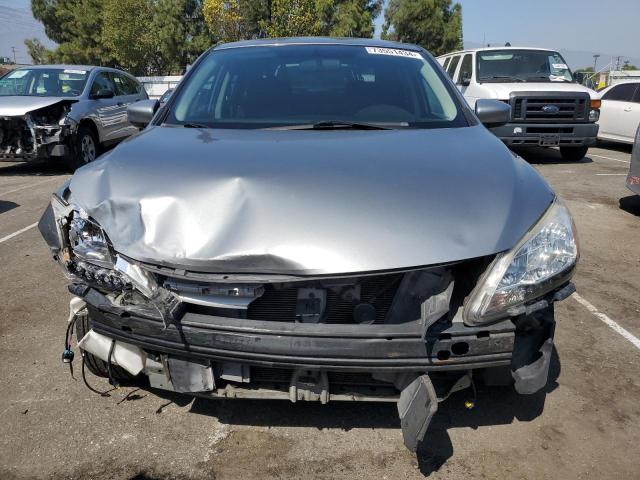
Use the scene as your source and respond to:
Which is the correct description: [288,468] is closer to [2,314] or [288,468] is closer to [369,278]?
[369,278]

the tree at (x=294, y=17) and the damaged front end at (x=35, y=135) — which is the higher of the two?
the tree at (x=294, y=17)

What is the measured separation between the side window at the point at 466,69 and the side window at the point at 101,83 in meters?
6.75

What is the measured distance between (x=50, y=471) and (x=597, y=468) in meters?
2.21

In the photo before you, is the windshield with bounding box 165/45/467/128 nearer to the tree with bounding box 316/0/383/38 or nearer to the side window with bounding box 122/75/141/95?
the side window with bounding box 122/75/141/95

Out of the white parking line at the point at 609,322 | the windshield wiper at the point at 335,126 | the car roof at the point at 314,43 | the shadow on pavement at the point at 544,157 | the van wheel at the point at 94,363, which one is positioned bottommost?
the shadow on pavement at the point at 544,157

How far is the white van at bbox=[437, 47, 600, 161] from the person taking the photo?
9.11 metres

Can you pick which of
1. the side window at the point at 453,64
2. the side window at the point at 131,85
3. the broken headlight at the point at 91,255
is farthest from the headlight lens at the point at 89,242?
the side window at the point at 453,64

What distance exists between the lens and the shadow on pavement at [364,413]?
2.38m

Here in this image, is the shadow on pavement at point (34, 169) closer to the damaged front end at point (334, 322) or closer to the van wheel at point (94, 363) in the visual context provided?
the van wheel at point (94, 363)

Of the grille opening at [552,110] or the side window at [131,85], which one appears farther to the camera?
the side window at [131,85]

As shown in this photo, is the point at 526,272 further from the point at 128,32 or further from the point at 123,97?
the point at 128,32

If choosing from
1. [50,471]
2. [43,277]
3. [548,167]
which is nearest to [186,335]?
[50,471]

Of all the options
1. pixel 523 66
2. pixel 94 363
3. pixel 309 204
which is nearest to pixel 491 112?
pixel 309 204

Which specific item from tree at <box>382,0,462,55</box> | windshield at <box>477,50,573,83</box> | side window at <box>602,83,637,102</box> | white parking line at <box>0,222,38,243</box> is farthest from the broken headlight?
tree at <box>382,0,462,55</box>
